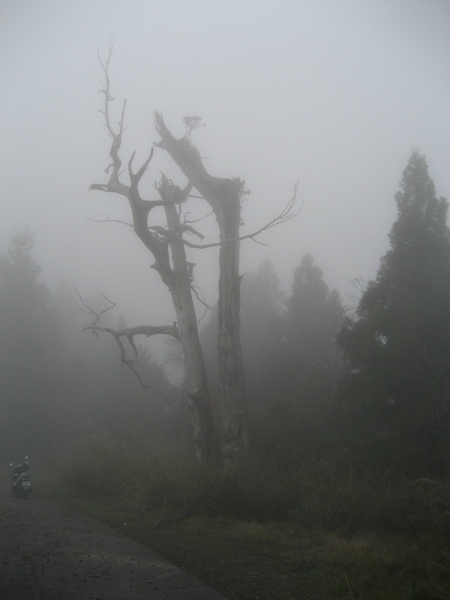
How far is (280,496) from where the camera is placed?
9.85 meters

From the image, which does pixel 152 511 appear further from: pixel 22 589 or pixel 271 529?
pixel 22 589

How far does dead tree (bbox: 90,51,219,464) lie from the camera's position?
13750mm

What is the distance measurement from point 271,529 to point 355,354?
498 inches

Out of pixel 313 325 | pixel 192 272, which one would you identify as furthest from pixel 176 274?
pixel 313 325

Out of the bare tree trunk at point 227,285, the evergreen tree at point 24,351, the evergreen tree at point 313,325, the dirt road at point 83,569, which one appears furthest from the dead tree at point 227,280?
the evergreen tree at point 24,351

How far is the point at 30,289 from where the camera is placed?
41.3 metres

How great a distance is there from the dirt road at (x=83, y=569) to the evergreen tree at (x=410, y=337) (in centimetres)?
1125

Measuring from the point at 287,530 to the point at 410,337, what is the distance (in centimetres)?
1088

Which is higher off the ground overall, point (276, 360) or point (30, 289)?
point (30, 289)

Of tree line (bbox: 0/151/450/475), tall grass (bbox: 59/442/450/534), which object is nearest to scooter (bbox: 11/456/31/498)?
tall grass (bbox: 59/442/450/534)

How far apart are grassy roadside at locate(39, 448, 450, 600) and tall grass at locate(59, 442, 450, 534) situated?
19 mm

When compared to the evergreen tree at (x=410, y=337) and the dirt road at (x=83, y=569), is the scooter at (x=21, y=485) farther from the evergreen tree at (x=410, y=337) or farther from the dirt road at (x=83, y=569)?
the evergreen tree at (x=410, y=337)

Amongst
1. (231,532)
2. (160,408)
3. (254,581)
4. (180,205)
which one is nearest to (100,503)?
(231,532)

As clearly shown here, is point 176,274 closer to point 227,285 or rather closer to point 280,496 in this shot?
point 227,285
